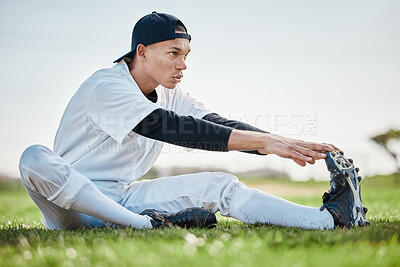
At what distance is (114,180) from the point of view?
10.9ft

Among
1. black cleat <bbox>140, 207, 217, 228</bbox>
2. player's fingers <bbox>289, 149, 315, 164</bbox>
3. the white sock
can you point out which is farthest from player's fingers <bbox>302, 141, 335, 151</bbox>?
black cleat <bbox>140, 207, 217, 228</bbox>

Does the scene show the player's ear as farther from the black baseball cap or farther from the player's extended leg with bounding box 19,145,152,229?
the player's extended leg with bounding box 19,145,152,229

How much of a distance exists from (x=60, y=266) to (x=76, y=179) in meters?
1.01

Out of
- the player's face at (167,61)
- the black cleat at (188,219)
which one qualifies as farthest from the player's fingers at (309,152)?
the player's face at (167,61)

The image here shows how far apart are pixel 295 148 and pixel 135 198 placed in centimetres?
137

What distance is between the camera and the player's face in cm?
342

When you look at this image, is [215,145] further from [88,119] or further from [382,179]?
[382,179]

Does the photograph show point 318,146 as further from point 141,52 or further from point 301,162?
point 141,52

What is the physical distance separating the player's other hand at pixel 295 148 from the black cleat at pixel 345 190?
0.36 ft

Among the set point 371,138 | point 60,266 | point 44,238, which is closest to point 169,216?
point 44,238

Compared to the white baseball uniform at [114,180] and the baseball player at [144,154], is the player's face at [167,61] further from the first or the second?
the white baseball uniform at [114,180]

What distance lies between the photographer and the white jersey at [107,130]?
2891 millimetres

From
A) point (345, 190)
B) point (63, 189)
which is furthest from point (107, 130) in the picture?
point (345, 190)

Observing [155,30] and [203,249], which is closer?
[203,249]
